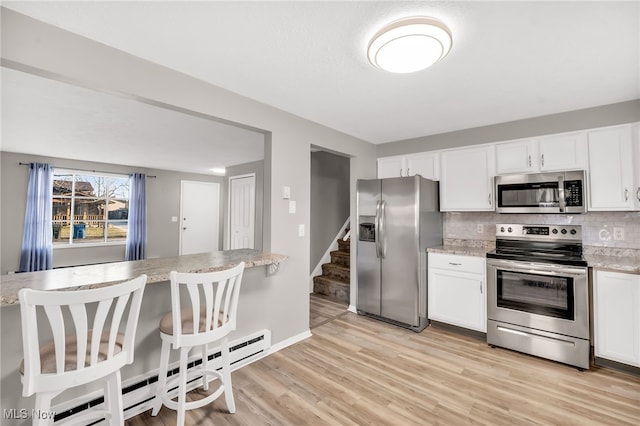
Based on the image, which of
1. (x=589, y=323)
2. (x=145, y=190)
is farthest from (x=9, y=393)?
(x=145, y=190)

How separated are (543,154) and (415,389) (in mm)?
2662

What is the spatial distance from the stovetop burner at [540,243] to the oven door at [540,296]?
→ 95 mm

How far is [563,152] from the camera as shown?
280 centimetres

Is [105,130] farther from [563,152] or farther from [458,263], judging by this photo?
[563,152]

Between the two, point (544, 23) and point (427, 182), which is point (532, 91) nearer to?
point (544, 23)

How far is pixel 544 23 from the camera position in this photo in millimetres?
1561

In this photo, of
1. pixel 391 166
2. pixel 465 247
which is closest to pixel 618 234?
pixel 465 247

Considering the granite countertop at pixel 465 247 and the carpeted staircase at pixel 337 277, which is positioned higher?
the granite countertop at pixel 465 247

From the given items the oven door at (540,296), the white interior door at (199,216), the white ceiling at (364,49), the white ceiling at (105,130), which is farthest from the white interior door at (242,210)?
the oven door at (540,296)

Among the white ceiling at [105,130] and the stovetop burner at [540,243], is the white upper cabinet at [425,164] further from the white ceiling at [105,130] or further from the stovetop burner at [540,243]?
the white ceiling at [105,130]

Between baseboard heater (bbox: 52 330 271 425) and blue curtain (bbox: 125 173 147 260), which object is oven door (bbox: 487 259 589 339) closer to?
baseboard heater (bbox: 52 330 271 425)

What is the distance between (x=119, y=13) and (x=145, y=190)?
19.4 ft

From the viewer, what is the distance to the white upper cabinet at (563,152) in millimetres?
2711

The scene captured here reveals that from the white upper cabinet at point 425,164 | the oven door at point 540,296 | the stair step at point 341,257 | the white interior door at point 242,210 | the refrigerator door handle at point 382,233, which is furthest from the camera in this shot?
the white interior door at point 242,210
